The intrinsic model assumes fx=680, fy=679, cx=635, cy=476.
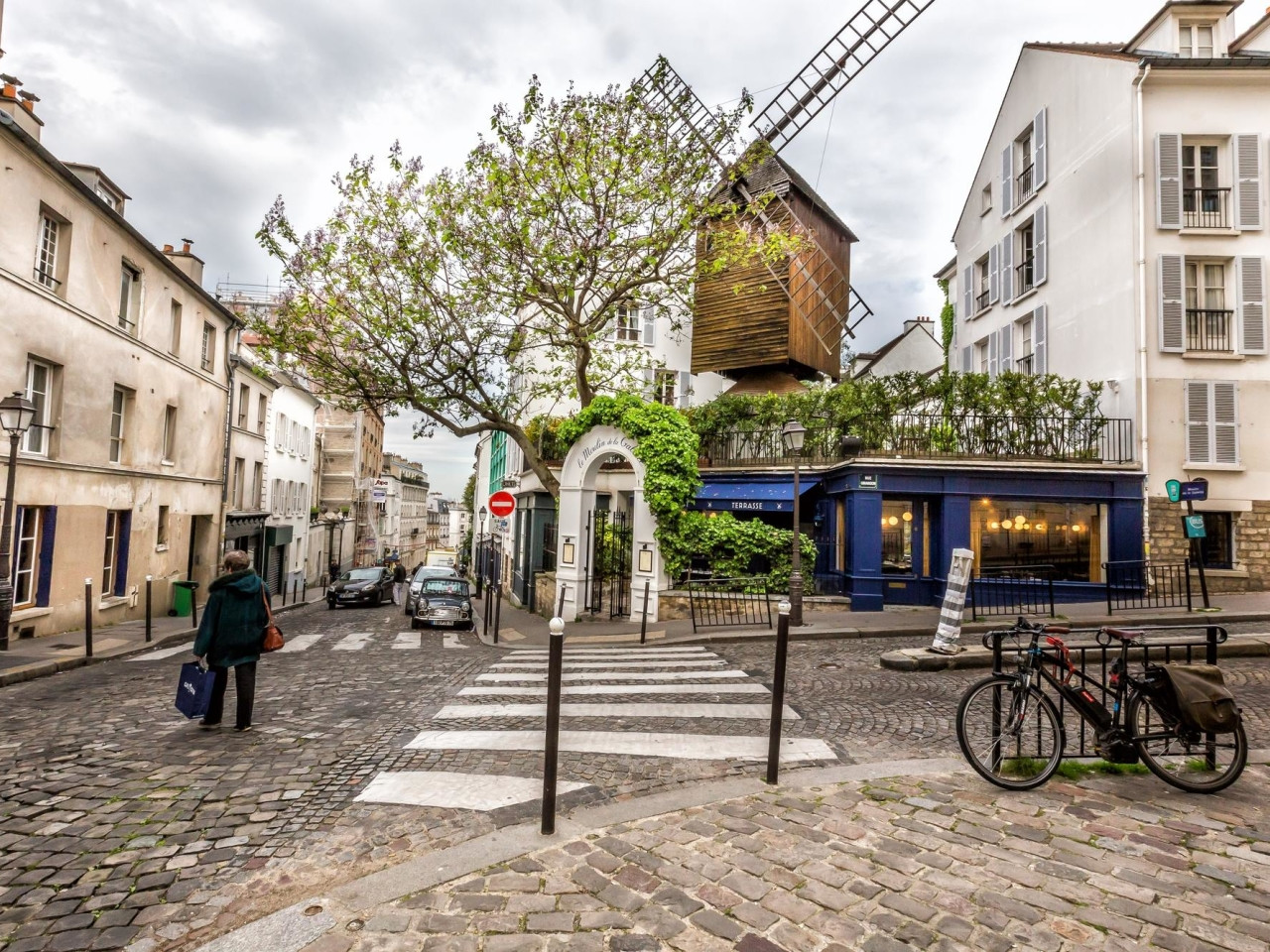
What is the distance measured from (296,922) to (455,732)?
3.18 meters

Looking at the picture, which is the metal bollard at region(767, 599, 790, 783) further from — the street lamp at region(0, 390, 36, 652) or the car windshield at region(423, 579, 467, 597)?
the car windshield at region(423, 579, 467, 597)

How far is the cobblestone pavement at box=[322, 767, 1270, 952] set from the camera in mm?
3102

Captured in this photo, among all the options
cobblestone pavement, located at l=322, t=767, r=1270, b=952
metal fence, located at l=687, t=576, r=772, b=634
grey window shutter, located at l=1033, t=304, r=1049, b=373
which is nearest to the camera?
cobblestone pavement, located at l=322, t=767, r=1270, b=952

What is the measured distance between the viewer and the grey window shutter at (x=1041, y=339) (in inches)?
780

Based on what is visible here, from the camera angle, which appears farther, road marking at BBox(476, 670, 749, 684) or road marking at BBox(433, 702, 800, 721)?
road marking at BBox(476, 670, 749, 684)

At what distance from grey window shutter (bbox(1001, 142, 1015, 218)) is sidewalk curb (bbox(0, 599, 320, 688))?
81.9ft

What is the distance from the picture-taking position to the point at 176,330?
19.0m

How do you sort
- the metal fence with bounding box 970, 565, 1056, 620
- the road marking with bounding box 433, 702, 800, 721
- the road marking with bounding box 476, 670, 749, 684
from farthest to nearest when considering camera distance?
the metal fence with bounding box 970, 565, 1056, 620 < the road marking with bounding box 476, 670, 749, 684 < the road marking with bounding box 433, 702, 800, 721

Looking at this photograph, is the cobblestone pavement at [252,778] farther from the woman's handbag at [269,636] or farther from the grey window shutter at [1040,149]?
the grey window shutter at [1040,149]

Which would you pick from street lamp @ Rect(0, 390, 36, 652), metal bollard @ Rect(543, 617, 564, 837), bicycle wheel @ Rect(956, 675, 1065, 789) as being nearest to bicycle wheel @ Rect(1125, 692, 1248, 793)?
bicycle wheel @ Rect(956, 675, 1065, 789)

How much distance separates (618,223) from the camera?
16.0 m

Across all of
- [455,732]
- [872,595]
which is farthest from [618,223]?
[455,732]

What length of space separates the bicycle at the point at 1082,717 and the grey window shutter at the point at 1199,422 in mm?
14526

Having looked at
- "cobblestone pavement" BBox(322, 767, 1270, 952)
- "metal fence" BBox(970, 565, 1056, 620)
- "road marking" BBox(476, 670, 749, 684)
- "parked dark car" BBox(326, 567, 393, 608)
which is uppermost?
"metal fence" BBox(970, 565, 1056, 620)
